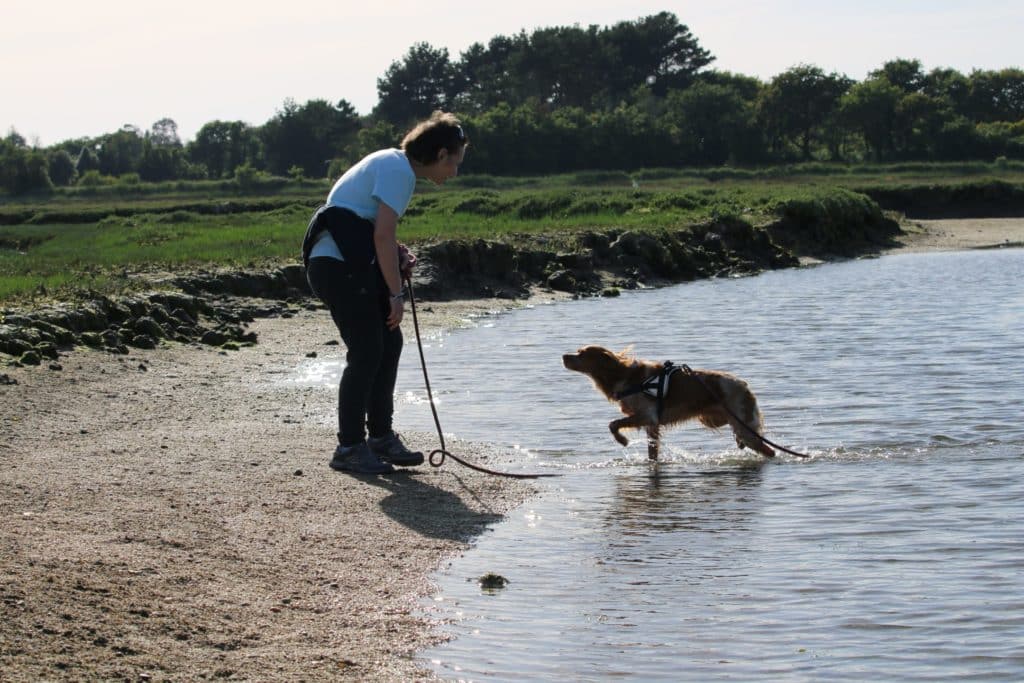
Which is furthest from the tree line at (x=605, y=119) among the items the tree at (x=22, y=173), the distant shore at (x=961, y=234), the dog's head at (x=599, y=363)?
the dog's head at (x=599, y=363)

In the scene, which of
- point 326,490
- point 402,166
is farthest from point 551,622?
point 402,166

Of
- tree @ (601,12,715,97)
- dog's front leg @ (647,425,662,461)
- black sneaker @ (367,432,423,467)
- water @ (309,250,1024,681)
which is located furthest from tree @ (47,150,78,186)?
black sneaker @ (367,432,423,467)

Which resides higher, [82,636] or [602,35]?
[602,35]

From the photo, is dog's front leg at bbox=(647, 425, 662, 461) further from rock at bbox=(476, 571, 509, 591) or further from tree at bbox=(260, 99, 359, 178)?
tree at bbox=(260, 99, 359, 178)

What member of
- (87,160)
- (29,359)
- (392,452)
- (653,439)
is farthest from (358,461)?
(87,160)

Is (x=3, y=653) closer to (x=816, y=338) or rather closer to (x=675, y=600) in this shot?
(x=675, y=600)

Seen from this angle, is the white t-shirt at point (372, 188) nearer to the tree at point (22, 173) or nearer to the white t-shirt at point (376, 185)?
the white t-shirt at point (376, 185)

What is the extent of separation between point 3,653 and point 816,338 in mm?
13592

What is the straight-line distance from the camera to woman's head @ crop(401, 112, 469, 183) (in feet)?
23.4

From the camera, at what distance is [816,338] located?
16.4m

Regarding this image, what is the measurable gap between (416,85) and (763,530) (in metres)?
106

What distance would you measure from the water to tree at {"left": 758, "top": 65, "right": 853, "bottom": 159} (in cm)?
6824

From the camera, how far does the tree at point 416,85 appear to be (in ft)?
358

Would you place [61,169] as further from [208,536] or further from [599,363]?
[208,536]
